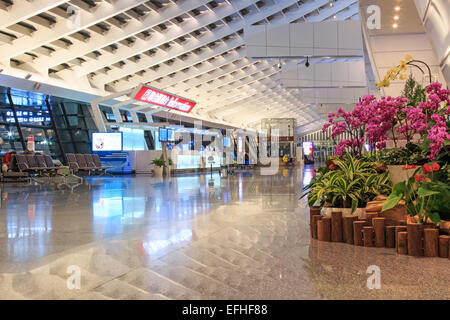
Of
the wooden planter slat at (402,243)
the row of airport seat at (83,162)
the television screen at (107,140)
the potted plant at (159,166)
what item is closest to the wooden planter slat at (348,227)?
the wooden planter slat at (402,243)

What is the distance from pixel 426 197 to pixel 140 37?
1781 cm

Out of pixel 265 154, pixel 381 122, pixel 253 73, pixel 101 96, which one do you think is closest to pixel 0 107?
pixel 101 96

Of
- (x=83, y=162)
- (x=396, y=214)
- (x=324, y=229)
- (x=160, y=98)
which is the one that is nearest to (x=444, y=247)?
(x=396, y=214)

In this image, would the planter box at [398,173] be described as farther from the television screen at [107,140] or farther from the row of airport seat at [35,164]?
the television screen at [107,140]

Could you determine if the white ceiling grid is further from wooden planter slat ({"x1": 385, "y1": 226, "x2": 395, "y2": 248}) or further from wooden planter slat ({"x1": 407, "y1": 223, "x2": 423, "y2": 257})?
wooden planter slat ({"x1": 407, "y1": 223, "x2": 423, "y2": 257})

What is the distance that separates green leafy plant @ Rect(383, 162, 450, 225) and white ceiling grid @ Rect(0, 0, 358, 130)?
42.0 ft

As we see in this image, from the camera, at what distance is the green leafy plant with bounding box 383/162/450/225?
319 cm

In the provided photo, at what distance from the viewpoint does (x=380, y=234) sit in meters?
3.47

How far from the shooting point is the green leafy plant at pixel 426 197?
3185 millimetres

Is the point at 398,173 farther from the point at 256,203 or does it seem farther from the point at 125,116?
the point at 125,116

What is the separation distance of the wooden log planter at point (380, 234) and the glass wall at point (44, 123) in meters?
17.7
